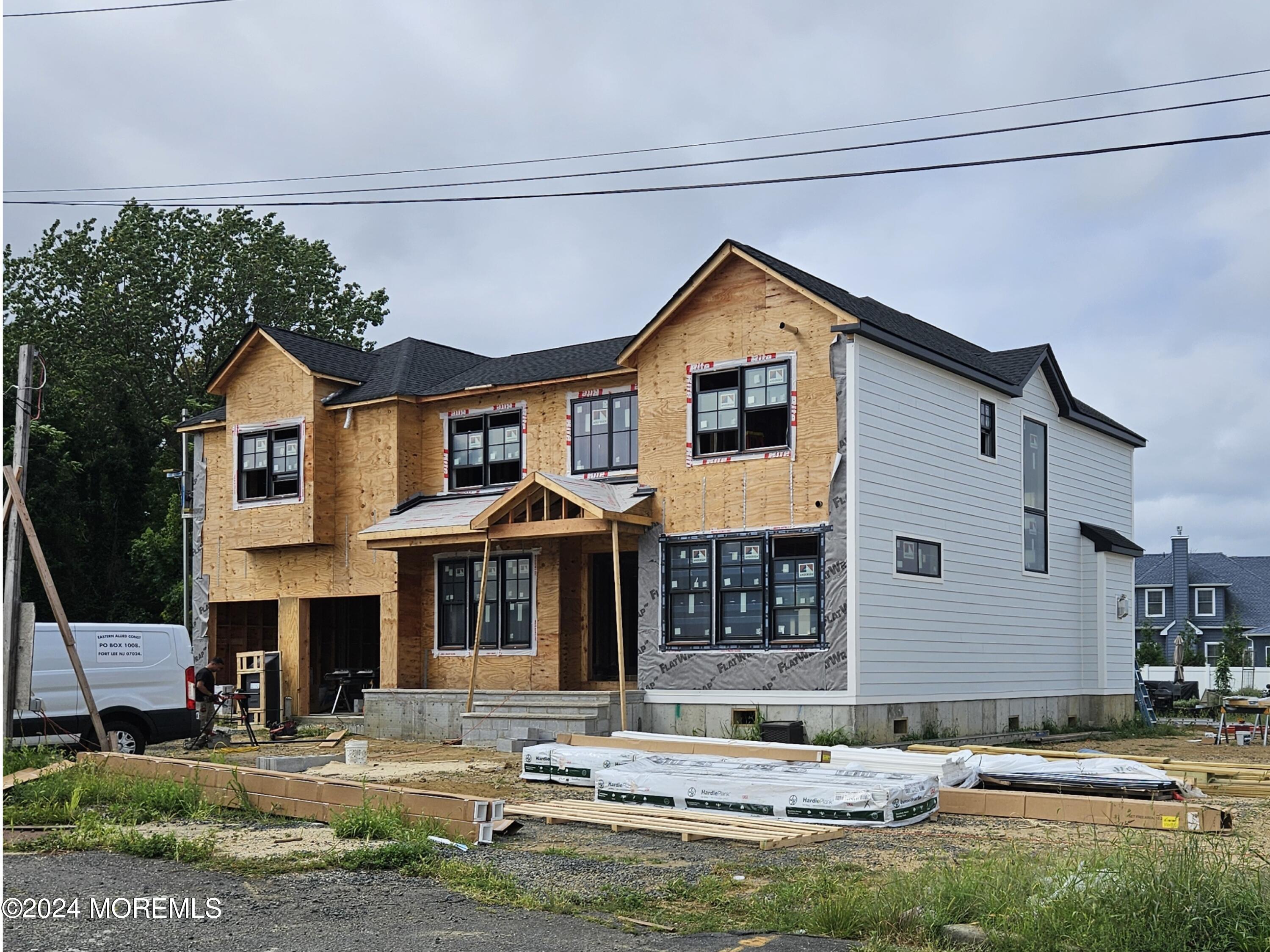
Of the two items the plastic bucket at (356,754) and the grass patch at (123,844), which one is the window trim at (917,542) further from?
the grass patch at (123,844)

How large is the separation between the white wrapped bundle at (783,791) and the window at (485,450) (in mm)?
11561

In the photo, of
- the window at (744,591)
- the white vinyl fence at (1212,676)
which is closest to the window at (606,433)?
the window at (744,591)

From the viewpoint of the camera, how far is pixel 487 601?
2431 cm

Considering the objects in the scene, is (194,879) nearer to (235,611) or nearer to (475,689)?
(475,689)

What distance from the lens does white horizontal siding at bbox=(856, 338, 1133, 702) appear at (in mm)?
20453

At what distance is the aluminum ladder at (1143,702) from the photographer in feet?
91.5

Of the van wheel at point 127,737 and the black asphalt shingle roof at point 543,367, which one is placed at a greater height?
the black asphalt shingle roof at point 543,367

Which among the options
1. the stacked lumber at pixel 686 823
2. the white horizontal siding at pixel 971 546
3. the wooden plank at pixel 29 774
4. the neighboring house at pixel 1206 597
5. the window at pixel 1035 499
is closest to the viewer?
the stacked lumber at pixel 686 823

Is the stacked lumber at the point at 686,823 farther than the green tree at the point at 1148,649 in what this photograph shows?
No

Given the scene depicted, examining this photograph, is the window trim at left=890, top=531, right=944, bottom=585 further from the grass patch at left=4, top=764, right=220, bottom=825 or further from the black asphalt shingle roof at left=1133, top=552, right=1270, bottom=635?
the black asphalt shingle roof at left=1133, top=552, right=1270, bottom=635

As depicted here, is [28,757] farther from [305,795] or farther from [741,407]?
[741,407]

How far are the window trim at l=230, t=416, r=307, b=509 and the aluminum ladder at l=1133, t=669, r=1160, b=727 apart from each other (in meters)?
17.9

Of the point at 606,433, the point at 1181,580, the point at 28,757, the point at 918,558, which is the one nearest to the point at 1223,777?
the point at 918,558

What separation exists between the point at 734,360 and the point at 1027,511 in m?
7.47
